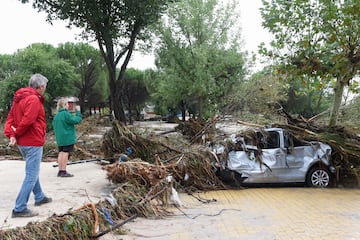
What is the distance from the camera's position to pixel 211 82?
2542 cm

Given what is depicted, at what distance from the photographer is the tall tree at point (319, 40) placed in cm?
936

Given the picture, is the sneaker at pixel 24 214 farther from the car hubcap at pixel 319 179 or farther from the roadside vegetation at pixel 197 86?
the car hubcap at pixel 319 179

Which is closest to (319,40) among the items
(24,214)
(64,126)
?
(64,126)

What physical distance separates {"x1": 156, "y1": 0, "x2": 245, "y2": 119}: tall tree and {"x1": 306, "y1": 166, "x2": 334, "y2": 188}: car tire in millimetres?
16187

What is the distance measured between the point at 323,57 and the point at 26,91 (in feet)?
26.2

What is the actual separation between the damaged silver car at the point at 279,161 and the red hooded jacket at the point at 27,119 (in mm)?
5509

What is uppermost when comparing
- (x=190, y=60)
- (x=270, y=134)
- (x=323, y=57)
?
(x=190, y=60)

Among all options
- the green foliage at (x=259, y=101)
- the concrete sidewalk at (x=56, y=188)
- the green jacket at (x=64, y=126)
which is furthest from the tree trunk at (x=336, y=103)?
the green jacket at (x=64, y=126)

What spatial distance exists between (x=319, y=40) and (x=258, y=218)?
20.5ft

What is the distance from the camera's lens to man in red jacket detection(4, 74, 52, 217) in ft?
15.6

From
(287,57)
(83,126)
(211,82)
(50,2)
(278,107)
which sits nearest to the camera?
(287,57)

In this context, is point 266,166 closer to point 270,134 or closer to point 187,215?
point 270,134

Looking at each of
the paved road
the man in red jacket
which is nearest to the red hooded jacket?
the man in red jacket

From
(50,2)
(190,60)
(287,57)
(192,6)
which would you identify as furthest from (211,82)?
(287,57)
